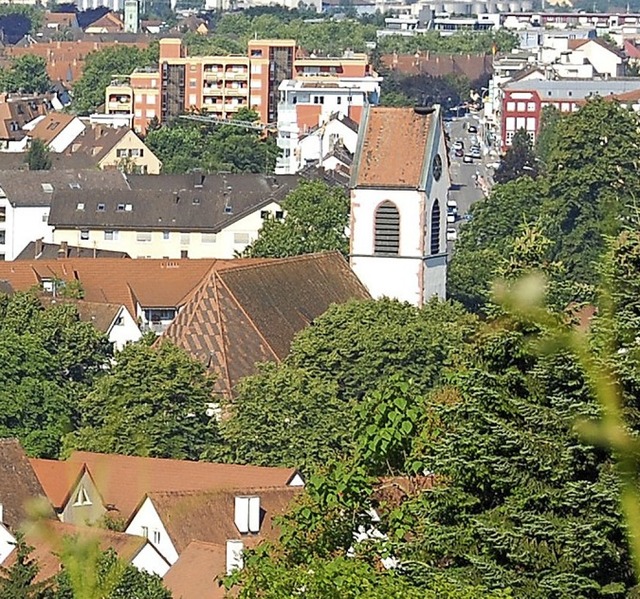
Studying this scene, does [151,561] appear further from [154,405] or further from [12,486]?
[154,405]

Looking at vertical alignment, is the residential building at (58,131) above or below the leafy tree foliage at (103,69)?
above

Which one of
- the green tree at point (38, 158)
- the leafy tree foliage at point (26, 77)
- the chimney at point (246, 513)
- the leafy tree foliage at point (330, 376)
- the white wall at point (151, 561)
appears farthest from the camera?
the leafy tree foliage at point (26, 77)

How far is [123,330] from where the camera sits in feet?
143

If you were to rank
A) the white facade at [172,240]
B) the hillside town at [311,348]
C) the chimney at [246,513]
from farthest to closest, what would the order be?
the white facade at [172,240], the chimney at [246,513], the hillside town at [311,348]

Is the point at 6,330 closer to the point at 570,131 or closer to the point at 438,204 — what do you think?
the point at 438,204

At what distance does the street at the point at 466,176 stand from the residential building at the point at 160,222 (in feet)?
18.9

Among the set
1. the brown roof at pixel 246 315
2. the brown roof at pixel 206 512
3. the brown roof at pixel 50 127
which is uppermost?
the brown roof at pixel 206 512

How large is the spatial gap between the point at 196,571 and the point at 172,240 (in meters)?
41.0

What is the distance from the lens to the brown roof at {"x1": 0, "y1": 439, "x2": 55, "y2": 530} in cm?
2650

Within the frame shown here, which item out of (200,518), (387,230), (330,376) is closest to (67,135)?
(387,230)

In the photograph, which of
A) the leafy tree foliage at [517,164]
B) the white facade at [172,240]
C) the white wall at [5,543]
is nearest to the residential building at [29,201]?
the white facade at [172,240]

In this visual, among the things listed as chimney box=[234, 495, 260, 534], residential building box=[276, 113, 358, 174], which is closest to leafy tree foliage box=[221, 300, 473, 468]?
chimney box=[234, 495, 260, 534]

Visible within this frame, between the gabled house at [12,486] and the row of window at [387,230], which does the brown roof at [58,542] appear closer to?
the gabled house at [12,486]

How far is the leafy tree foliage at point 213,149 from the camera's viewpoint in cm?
8744
